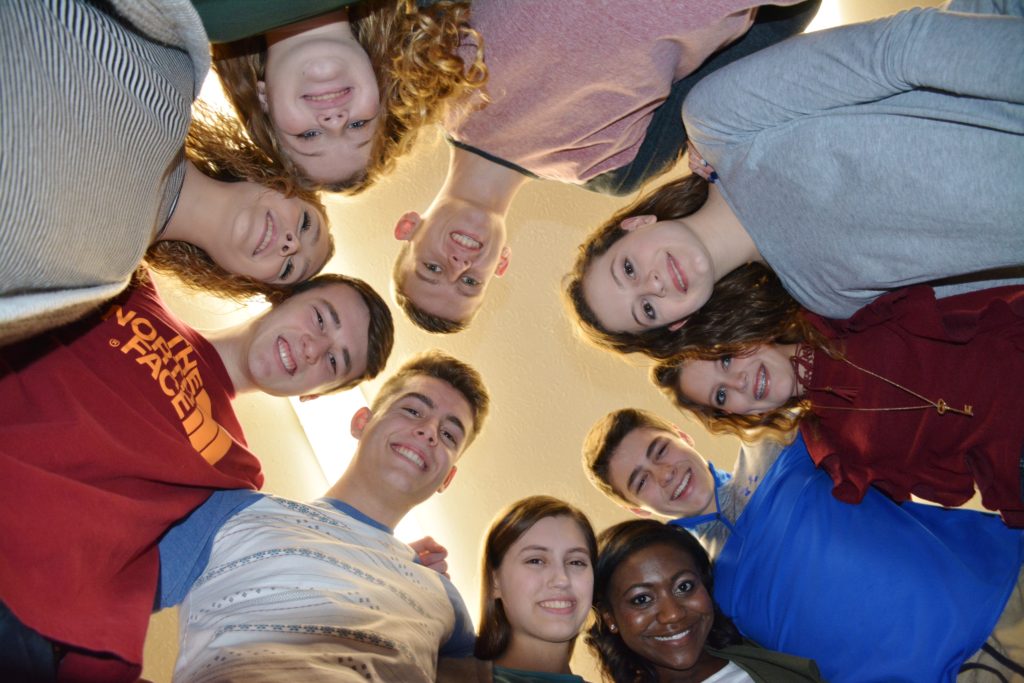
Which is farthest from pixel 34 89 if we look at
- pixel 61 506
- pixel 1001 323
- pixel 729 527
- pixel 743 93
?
pixel 729 527

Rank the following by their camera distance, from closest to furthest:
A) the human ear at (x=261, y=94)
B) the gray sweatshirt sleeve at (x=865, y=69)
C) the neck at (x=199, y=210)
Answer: the gray sweatshirt sleeve at (x=865, y=69)
the human ear at (x=261, y=94)
the neck at (x=199, y=210)

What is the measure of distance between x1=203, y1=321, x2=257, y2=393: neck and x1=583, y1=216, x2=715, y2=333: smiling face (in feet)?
2.95

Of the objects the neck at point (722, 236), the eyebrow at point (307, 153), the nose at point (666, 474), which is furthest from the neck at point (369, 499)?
the neck at point (722, 236)

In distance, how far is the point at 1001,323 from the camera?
1.49 m

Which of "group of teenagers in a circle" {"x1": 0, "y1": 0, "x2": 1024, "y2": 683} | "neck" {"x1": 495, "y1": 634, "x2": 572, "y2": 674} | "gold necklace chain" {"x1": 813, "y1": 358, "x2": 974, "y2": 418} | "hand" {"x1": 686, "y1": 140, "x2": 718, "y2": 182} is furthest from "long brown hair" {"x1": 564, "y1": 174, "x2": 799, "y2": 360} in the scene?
"neck" {"x1": 495, "y1": 634, "x2": 572, "y2": 674}

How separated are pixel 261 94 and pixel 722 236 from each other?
1032 mm

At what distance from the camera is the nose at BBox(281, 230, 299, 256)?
1718 millimetres

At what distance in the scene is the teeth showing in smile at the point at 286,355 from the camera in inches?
74.9

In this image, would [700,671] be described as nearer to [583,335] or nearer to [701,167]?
[583,335]

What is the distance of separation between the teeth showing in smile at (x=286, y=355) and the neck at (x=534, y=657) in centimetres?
92

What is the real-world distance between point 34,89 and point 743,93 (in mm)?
1172

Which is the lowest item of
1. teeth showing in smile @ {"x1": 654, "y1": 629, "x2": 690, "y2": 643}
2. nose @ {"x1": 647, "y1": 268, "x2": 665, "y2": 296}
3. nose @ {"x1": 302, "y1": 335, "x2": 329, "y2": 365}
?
teeth showing in smile @ {"x1": 654, "y1": 629, "x2": 690, "y2": 643}

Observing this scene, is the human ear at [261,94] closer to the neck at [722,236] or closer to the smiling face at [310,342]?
the smiling face at [310,342]

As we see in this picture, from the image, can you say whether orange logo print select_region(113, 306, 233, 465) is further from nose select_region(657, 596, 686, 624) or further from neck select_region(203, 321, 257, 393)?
nose select_region(657, 596, 686, 624)
